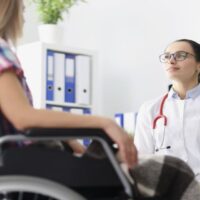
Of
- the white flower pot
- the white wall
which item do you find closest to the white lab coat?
the white wall

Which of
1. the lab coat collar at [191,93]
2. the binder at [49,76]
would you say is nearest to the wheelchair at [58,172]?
the lab coat collar at [191,93]

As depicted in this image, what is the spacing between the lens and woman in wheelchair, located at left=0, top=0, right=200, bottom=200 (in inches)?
52.3

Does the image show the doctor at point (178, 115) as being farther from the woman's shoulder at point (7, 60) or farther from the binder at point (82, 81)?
the woman's shoulder at point (7, 60)

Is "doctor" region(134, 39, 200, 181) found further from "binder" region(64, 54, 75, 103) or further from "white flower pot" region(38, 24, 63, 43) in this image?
"white flower pot" region(38, 24, 63, 43)


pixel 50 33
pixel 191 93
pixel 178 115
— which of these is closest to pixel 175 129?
pixel 178 115

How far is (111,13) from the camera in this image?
13.8ft

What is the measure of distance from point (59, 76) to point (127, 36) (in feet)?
2.20

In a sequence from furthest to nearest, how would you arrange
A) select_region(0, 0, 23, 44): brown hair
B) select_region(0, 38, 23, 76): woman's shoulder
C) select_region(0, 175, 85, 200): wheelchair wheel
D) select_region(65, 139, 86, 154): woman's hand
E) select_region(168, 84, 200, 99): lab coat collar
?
select_region(168, 84, 200, 99): lab coat collar → select_region(65, 139, 86, 154): woman's hand → select_region(0, 0, 23, 44): brown hair → select_region(0, 38, 23, 76): woman's shoulder → select_region(0, 175, 85, 200): wheelchair wheel

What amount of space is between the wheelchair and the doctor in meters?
1.43

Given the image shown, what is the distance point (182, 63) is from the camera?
2.99m

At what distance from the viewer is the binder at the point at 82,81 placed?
3.83 meters

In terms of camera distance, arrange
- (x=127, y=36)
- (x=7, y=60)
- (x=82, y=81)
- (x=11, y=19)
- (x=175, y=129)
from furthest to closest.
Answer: (x=127, y=36), (x=82, y=81), (x=175, y=129), (x=11, y=19), (x=7, y=60)

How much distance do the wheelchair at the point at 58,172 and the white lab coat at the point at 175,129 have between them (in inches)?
55.7

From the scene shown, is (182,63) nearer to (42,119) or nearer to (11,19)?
(11,19)
